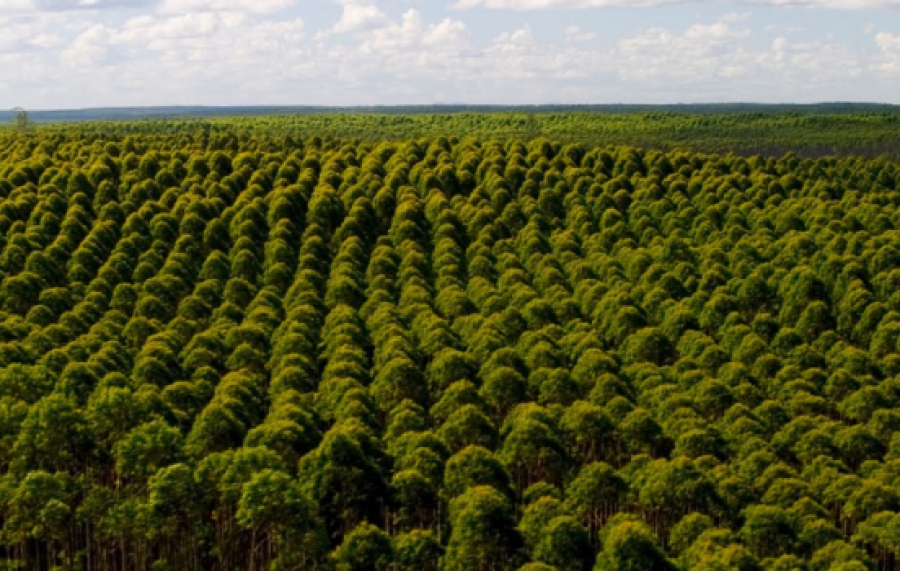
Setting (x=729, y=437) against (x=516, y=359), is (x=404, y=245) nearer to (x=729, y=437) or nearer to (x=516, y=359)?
(x=516, y=359)

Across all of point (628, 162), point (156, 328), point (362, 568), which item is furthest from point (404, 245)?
point (362, 568)

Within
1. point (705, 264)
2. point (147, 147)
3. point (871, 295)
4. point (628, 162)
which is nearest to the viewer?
point (871, 295)

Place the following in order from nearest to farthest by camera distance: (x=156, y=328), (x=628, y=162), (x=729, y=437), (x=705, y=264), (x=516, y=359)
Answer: (x=729, y=437), (x=516, y=359), (x=156, y=328), (x=705, y=264), (x=628, y=162)

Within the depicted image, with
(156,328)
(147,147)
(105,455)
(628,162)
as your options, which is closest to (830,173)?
(628,162)

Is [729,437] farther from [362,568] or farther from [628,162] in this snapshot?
[628,162]

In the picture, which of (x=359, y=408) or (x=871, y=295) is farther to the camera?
(x=871, y=295)

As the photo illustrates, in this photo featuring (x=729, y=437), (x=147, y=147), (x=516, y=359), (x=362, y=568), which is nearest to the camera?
(x=362, y=568)
